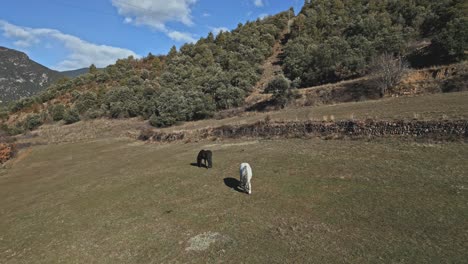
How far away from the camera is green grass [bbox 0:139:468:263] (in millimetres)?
9459

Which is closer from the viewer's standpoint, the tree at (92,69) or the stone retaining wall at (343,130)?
the stone retaining wall at (343,130)

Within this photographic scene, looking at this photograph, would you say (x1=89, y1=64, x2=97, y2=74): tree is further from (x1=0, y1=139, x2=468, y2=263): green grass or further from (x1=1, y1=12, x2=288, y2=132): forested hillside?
(x1=0, y1=139, x2=468, y2=263): green grass

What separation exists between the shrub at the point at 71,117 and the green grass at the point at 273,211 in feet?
217

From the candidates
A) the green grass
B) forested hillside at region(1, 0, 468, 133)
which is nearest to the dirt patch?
the green grass

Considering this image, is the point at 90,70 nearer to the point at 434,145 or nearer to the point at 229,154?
the point at 229,154

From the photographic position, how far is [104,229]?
43.3 ft

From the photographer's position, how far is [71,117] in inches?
3204

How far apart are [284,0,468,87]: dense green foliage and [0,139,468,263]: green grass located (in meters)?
37.5

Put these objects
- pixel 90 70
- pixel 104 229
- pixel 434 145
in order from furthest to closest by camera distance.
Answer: pixel 90 70 → pixel 434 145 → pixel 104 229

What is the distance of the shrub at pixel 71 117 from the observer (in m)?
81.4

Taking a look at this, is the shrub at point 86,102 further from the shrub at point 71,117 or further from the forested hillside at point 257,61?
the shrub at point 71,117

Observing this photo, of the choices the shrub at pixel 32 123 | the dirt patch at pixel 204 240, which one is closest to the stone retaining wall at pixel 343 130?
the dirt patch at pixel 204 240

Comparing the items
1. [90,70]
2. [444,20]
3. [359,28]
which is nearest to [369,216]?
[444,20]

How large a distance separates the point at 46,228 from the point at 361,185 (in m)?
15.8
